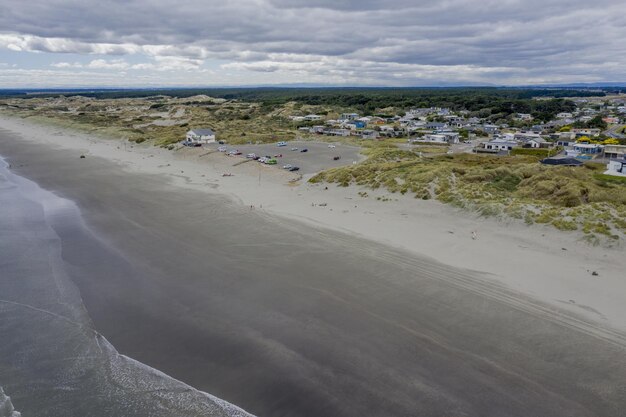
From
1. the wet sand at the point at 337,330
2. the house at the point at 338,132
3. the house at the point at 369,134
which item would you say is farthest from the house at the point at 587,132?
the wet sand at the point at 337,330

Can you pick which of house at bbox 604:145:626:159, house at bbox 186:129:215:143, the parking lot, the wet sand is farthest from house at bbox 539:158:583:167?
house at bbox 186:129:215:143

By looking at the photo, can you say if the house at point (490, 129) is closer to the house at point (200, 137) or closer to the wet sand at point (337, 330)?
the house at point (200, 137)

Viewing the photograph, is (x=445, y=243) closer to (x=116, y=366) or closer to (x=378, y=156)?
(x=116, y=366)

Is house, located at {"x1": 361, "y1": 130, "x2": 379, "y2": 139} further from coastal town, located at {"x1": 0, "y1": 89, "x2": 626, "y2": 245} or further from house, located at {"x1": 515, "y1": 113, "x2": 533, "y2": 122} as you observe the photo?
house, located at {"x1": 515, "y1": 113, "x2": 533, "y2": 122}

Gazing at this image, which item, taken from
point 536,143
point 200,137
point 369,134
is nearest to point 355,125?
point 369,134

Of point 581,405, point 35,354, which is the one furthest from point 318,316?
point 35,354
